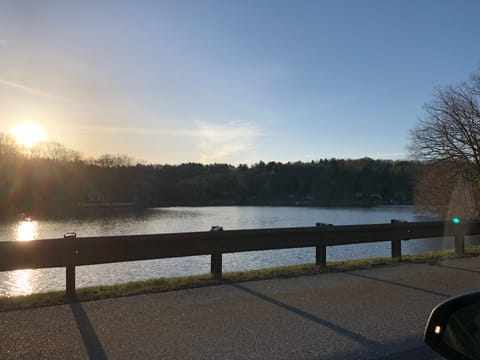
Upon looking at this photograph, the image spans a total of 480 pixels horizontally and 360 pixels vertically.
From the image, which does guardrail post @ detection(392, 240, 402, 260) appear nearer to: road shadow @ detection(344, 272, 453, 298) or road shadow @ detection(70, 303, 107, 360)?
road shadow @ detection(344, 272, 453, 298)

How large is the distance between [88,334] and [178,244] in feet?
8.97

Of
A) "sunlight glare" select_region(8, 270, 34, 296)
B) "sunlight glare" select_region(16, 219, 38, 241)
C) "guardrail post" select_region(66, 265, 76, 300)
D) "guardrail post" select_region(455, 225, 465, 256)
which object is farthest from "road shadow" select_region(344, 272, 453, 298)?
"sunlight glare" select_region(16, 219, 38, 241)

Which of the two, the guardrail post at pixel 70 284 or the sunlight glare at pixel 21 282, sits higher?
the guardrail post at pixel 70 284

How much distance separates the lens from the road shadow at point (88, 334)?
4.04 meters

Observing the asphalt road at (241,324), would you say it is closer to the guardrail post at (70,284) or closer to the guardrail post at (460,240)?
the guardrail post at (70,284)

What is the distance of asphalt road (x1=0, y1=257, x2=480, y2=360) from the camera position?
13.6 ft

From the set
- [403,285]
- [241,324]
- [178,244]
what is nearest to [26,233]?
[178,244]

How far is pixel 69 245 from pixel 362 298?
4335 mm

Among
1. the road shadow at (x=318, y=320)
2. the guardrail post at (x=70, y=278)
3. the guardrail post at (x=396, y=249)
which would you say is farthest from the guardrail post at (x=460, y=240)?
the guardrail post at (x=70, y=278)

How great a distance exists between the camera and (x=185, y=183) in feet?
389

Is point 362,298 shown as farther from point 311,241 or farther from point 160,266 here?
point 160,266

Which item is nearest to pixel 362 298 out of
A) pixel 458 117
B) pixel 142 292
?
pixel 142 292

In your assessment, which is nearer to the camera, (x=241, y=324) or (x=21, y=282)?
(x=241, y=324)

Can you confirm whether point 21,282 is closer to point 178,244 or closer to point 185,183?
point 178,244
